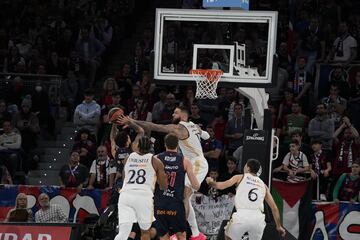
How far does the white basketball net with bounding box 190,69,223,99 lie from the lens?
63.4 feet

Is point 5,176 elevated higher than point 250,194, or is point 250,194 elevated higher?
point 250,194

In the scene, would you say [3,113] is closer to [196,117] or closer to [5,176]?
[5,176]

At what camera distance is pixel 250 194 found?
18531 millimetres

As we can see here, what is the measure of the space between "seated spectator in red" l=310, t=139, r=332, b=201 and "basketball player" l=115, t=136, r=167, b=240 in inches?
226

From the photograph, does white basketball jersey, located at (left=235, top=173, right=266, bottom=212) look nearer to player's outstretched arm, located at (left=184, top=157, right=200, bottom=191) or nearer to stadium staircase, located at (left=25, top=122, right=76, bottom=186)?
player's outstretched arm, located at (left=184, top=157, right=200, bottom=191)

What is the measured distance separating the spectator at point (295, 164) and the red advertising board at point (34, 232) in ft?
15.6

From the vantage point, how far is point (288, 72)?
25.8 m

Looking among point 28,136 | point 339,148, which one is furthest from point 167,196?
point 28,136

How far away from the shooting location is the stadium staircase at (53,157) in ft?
Result: 82.5

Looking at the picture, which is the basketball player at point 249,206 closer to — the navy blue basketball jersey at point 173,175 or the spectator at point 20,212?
the navy blue basketball jersey at point 173,175

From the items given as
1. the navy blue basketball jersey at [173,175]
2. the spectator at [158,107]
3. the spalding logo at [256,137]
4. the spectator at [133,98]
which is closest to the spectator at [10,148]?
the spectator at [133,98]

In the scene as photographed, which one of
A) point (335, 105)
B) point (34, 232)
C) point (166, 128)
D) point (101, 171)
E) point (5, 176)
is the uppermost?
point (335, 105)

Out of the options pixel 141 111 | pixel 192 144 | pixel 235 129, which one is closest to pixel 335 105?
pixel 235 129

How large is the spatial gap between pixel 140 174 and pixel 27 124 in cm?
851
